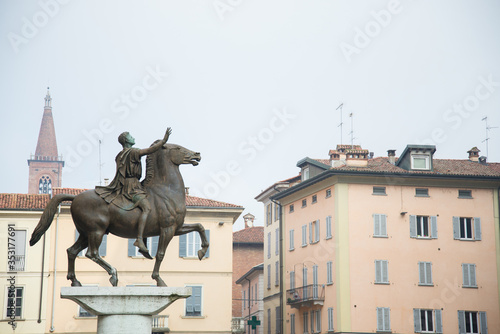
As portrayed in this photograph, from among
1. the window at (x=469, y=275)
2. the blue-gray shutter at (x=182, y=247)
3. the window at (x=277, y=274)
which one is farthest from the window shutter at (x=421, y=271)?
the blue-gray shutter at (x=182, y=247)

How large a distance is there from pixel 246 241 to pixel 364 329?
83.1 ft

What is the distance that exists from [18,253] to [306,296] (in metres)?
19.2

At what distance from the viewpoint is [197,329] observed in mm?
49562

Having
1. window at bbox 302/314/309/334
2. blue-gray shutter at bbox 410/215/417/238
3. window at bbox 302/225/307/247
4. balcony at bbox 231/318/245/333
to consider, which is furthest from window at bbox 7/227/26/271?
blue-gray shutter at bbox 410/215/417/238

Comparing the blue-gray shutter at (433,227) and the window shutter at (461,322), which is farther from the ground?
the blue-gray shutter at (433,227)

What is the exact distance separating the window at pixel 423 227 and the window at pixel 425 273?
1.88m

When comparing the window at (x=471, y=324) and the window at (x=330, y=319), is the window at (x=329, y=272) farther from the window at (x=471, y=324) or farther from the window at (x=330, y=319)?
the window at (x=471, y=324)

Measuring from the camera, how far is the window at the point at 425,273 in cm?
5234

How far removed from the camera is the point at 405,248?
53.0 m

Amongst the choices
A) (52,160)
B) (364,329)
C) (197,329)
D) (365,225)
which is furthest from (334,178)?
(52,160)

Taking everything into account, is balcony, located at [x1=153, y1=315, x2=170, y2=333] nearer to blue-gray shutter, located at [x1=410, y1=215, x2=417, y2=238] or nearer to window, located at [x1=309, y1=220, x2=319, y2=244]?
window, located at [x1=309, y1=220, x2=319, y2=244]

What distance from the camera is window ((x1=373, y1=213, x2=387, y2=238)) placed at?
53.1m

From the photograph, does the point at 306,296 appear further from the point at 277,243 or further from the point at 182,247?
the point at 182,247

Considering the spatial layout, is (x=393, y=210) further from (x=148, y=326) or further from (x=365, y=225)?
(x=148, y=326)
